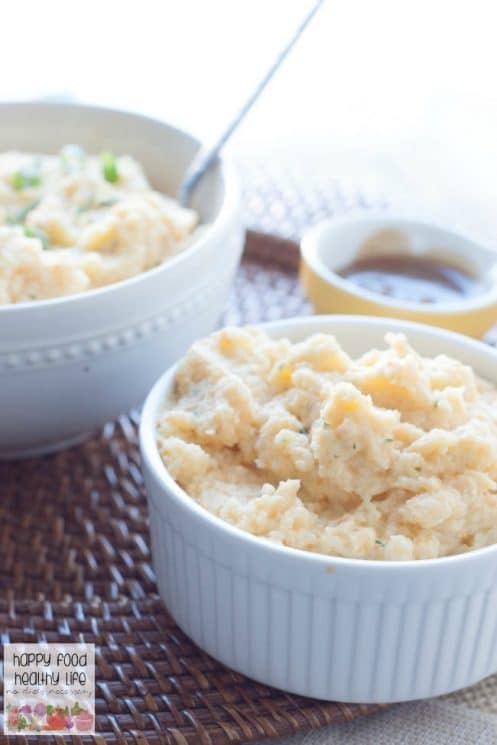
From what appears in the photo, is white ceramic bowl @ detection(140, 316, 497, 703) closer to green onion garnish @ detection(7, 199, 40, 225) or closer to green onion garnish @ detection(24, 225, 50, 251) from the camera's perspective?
green onion garnish @ detection(24, 225, 50, 251)

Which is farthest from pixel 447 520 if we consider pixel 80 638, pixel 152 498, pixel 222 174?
pixel 222 174

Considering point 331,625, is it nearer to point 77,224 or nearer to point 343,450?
point 343,450

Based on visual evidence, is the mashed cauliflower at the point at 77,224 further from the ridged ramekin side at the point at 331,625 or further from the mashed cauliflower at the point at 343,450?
the ridged ramekin side at the point at 331,625

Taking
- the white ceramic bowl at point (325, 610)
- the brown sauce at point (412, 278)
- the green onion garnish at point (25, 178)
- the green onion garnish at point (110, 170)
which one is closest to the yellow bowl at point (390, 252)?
the brown sauce at point (412, 278)

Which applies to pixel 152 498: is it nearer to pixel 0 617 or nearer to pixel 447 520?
pixel 0 617

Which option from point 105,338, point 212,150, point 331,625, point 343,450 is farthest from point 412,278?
point 331,625
